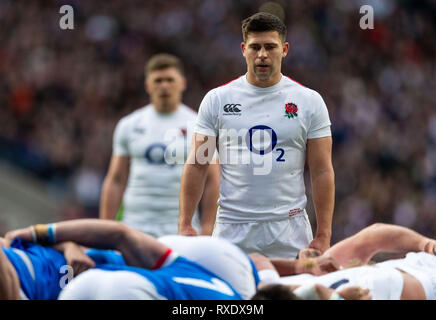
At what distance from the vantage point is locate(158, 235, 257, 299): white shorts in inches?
135

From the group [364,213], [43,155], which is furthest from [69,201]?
[364,213]

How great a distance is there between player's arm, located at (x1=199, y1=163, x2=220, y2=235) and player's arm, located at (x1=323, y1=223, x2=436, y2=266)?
1.60m

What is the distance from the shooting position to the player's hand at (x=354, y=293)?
11.7ft

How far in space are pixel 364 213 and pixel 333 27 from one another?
439cm

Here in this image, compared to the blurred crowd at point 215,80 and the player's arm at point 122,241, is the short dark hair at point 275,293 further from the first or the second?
the blurred crowd at point 215,80

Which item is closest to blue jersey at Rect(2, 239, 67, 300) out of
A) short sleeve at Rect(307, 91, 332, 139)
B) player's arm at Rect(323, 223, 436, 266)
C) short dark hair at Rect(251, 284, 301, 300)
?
short dark hair at Rect(251, 284, 301, 300)

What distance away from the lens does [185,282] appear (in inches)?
130

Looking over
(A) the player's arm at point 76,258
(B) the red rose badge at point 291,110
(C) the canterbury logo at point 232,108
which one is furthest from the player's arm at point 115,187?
(A) the player's arm at point 76,258

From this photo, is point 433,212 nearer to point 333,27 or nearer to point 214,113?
point 333,27

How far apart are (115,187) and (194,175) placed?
2.14 meters

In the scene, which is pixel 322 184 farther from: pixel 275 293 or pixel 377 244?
pixel 275 293

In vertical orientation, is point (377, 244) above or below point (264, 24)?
below

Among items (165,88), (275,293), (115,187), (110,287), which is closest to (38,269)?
(110,287)

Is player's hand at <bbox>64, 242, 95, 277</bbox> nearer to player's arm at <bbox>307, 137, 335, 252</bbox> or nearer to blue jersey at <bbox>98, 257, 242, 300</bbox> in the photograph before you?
blue jersey at <bbox>98, 257, 242, 300</bbox>
